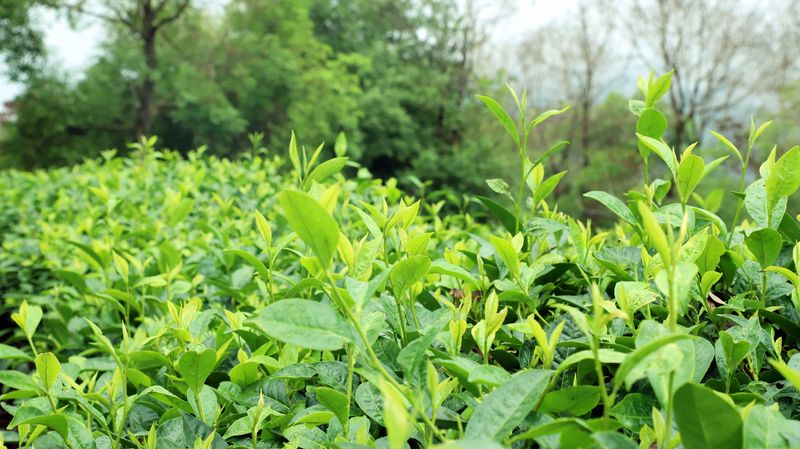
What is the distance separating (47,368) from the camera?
921 millimetres

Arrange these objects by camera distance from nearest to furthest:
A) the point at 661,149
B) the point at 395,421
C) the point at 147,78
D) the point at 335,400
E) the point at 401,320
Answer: the point at 395,421, the point at 335,400, the point at 401,320, the point at 661,149, the point at 147,78

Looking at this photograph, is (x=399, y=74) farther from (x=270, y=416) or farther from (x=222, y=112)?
(x=270, y=416)

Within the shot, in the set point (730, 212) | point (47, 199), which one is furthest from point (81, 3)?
point (730, 212)

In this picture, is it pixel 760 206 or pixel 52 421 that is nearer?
pixel 52 421

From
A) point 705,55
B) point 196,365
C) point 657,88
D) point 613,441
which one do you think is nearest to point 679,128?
point 705,55

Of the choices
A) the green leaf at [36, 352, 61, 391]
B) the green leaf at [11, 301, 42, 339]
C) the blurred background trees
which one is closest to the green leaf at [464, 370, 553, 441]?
the green leaf at [36, 352, 61, 391]

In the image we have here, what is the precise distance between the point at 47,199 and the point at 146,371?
10.5 ft

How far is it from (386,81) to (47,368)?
23675 mm

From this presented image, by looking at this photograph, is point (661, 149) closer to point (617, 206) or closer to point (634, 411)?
point (617, 206)

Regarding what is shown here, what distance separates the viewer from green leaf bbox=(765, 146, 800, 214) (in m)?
0.84

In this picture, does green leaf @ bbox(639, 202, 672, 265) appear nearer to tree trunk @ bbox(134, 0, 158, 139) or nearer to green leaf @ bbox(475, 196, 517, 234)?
green leaf @ bbox(475, 196, 517, 234)

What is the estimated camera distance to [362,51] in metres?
26.7

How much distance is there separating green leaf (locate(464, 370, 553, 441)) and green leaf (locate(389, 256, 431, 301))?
185mm

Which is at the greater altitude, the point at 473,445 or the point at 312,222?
the point at 312,222
